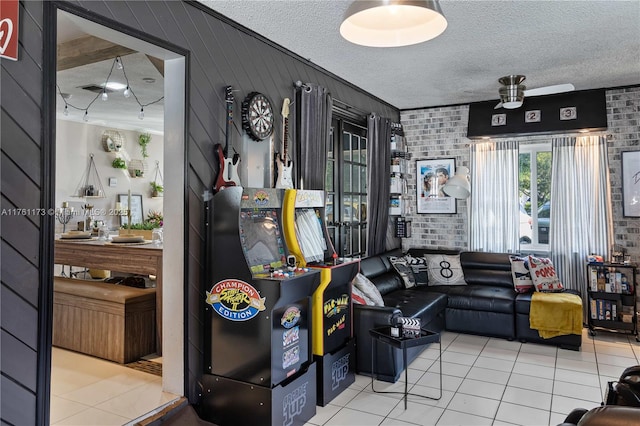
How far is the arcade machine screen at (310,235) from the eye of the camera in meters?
3.37

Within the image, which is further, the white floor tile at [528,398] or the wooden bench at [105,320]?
the wooden bench at [105,320]

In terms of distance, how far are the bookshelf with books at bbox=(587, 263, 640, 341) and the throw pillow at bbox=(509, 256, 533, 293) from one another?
2.16ft

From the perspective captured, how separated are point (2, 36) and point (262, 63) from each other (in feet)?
6.48

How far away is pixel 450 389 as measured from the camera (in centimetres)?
357

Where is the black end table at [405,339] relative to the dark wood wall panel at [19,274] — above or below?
below

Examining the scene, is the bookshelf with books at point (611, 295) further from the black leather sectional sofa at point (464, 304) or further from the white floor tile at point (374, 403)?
the white floor tile at point (374, 403)

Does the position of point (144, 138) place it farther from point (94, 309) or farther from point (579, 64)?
point (579, 64)

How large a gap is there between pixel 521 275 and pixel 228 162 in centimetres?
380

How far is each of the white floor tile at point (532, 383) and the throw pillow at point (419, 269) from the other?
5.95 feet

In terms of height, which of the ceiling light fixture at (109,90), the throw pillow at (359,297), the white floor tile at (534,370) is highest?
the ceiling light fixture at (109,90)

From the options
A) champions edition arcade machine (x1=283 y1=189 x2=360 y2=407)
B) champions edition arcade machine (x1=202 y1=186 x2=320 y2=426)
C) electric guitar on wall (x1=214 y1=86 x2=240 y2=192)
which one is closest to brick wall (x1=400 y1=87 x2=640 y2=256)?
champions edition arcade machine (x1=283 y1=189 x2=360 y2=407)

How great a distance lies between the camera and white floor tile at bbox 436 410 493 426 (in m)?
2.99

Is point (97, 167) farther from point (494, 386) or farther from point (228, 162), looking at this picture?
point (494, 386)

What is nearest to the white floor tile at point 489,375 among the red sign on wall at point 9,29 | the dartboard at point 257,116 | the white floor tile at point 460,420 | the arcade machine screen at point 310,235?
the white floor tile at point 460,420
